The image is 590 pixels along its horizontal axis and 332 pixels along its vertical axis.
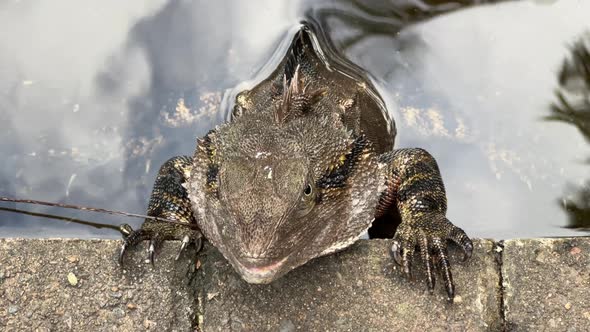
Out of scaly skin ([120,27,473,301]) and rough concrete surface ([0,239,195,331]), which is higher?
scaly skin ([120,27,473,301])

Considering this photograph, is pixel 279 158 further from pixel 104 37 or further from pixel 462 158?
pixel 104 37

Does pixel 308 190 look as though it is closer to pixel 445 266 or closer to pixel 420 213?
pixel 445 266

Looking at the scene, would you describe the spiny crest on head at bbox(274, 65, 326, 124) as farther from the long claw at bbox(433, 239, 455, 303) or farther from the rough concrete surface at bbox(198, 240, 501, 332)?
the long claw at bbox(433, 239, 455, 303)

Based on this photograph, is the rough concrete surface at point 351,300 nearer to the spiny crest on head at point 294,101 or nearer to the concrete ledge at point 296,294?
the concrete ledge at point 296,294

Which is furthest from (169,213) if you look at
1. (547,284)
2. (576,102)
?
(576,102)

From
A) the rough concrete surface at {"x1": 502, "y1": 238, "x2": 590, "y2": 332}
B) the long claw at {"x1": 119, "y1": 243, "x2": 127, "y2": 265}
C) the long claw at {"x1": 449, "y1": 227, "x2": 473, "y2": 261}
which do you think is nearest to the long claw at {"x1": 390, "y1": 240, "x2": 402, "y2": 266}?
the long claw at {"x1": 449, "y1": 227, "x2": 473, "y2": 261}

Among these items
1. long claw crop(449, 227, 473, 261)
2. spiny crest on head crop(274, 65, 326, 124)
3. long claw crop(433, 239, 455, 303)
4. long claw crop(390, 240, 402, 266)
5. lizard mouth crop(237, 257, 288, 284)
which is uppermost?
spiny crest on head crop(274, 65, 326, 124)

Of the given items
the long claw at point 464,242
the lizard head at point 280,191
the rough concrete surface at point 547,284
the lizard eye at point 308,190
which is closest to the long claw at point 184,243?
the lizard head at point 280,191
